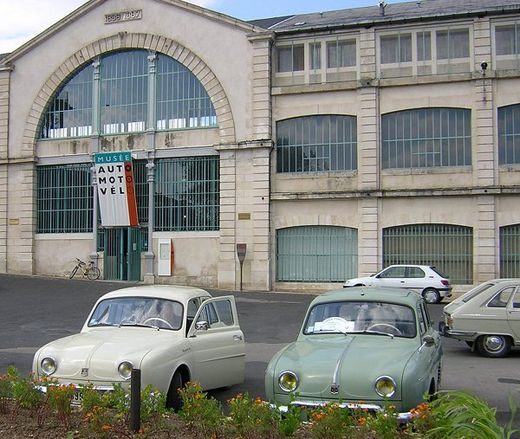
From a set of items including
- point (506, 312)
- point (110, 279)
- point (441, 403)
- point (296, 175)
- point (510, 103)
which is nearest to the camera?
point (441, 403)

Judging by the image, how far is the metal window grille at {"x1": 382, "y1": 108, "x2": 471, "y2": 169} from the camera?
27.0 m

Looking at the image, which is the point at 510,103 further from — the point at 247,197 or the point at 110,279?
the point at 110,279

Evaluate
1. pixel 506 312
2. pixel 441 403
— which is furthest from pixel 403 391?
pixel 506 312

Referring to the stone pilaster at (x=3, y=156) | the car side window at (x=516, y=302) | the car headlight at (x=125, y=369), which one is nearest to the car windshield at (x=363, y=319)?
the car headlight at (x=125, y=369)

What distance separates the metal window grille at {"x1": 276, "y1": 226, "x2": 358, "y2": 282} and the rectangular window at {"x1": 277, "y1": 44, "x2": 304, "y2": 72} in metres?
6.98

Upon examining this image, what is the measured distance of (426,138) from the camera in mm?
27297

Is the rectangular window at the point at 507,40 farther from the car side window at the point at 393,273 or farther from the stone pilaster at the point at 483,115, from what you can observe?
the car side window at the point at 393,273

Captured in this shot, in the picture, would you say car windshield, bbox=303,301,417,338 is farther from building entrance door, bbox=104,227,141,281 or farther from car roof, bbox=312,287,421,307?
building entrance door, bbox=104,227,141,281

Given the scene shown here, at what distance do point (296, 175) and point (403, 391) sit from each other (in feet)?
73.3

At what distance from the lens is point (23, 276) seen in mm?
31234

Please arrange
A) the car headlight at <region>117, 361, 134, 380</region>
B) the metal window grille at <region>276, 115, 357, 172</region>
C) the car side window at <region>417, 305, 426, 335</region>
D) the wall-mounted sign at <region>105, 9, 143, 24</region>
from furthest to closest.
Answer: the wall-mounted sign at <region>105, 9, 143, 24</region> < the metal window grille at <region>276, 115, 357, 172</region> < the car side window at <region>417, 305, 426, 335</region> < the car headlight at <region>117, 361, 134, 380</region>

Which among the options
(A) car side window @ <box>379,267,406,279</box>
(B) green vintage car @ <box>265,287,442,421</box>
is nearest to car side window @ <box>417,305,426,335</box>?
(B) green vintage car @ <box>265,287,442,421</box>

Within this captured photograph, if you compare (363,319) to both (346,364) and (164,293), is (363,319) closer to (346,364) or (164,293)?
(346,364)

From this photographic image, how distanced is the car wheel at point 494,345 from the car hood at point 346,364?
624 centimetres
